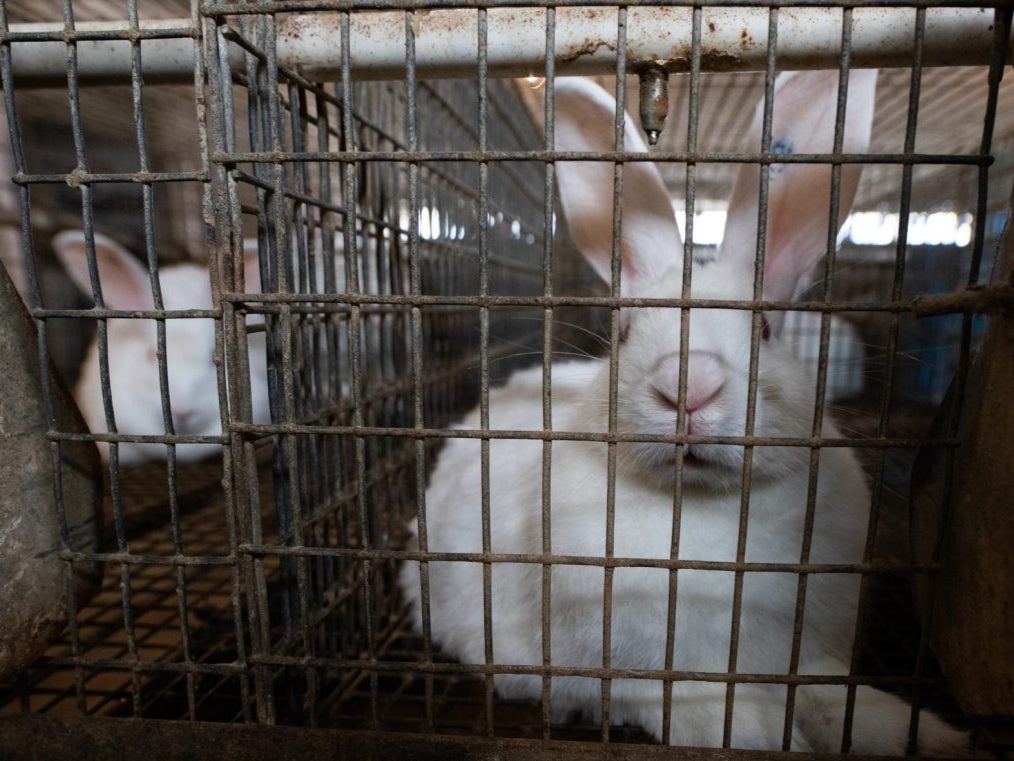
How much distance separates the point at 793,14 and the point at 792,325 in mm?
1005

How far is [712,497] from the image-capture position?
3.81 feet

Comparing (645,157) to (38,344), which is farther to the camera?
(38,344)

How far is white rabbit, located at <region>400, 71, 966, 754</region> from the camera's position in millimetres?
1058

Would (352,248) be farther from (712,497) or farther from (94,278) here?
(712,497)

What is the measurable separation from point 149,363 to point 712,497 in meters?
1.92

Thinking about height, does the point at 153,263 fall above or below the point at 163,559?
above

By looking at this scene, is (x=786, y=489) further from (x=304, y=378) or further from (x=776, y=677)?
(x=304, y=378)

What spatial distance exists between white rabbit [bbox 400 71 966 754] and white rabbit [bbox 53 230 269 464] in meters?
1.32

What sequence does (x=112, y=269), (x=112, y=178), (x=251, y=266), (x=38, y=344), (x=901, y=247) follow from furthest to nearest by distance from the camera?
1. (x=112, y=269)
2. (x=251, y=266)
3. (x=38, y=344)
4. (x=112, y=178)
5. (x=901, y=247)

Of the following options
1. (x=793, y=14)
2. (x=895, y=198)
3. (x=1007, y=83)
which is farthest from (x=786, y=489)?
(x=895, y=198)

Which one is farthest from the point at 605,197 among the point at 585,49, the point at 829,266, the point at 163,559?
the point at 163,559

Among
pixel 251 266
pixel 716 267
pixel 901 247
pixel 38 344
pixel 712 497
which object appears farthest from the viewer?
pixel 251 266

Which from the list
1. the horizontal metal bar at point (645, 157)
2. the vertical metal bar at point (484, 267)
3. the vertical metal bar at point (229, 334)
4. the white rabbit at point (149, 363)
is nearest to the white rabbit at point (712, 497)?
the vertical metal bar at point (484, 267)

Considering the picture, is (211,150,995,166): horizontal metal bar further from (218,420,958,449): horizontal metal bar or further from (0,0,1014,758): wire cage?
(218,420,958,449): horizontal metal bar
